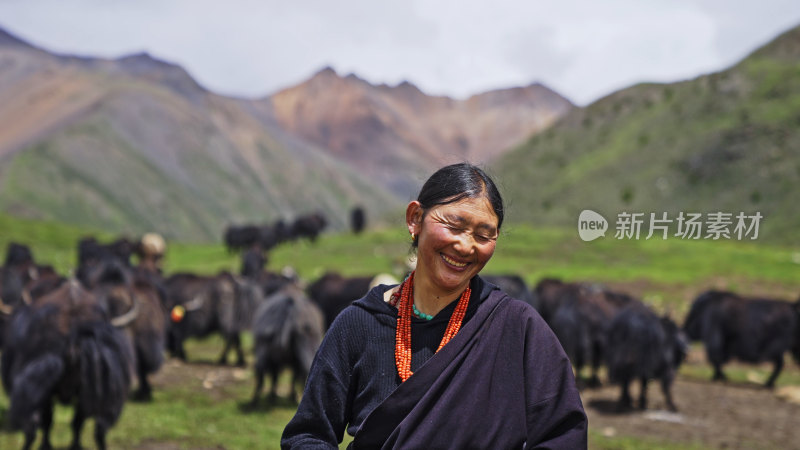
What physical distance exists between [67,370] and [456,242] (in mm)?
5926

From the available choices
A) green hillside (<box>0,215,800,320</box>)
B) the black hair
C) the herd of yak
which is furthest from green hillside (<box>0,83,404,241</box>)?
the black hair

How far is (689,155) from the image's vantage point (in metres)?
52.2

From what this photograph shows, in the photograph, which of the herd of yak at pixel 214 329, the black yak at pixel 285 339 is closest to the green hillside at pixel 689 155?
the herd of yak at pixel 214 329

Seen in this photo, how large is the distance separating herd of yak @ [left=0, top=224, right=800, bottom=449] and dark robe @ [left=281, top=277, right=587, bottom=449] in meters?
5.33

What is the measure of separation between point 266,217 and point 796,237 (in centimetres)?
14429

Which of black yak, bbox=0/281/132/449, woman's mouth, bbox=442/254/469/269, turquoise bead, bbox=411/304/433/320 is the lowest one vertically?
black yak, bbox=0/281/132/449

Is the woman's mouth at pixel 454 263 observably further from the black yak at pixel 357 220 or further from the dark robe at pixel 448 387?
the black yak at pixel 357 220

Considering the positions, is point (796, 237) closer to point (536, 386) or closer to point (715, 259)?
point (715, 259)

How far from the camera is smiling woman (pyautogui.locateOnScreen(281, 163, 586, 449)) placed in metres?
2.44

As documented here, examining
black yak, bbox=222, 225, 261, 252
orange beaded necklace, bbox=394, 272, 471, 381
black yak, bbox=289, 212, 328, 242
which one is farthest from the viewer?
black yak, bbox=289, 212, 328, 242

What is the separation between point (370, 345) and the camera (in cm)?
→ 264

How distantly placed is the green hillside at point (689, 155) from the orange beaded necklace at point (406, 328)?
131ft

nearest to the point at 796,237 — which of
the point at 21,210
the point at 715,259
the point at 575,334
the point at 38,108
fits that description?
the point at 715,259

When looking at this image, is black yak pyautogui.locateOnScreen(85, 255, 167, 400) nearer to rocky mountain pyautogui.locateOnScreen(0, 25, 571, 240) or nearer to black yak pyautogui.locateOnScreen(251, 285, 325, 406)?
black yak pyautogui.locateOnScreen(251, 285, 325, 406)
